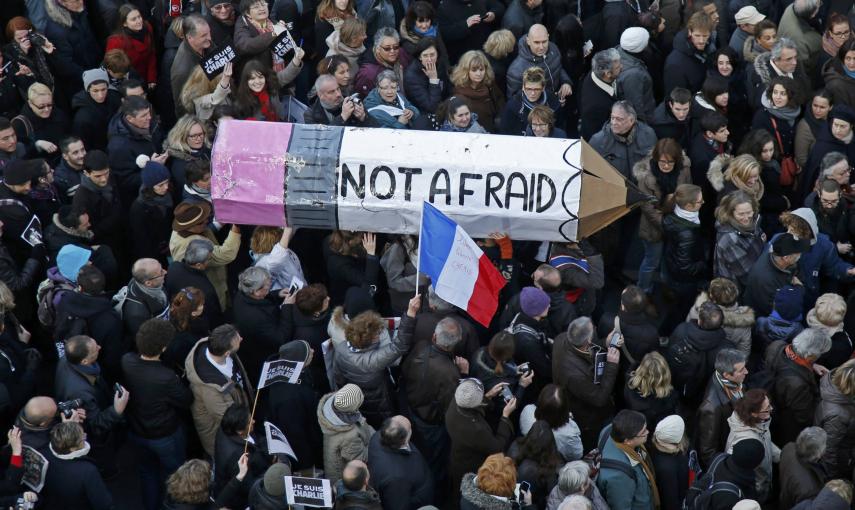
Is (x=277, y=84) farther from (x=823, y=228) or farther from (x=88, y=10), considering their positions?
(x=823, y=228)

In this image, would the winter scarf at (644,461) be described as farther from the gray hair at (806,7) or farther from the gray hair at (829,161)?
the gray hair at (806,7)

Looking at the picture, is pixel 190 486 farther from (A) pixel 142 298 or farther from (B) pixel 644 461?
(B) pixel 644 461

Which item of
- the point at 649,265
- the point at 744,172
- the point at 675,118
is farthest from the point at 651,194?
the point at 675,118

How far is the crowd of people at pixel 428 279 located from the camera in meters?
8.69

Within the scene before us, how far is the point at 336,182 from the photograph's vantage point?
1054 centimetres

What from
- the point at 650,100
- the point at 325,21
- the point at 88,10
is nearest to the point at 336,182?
the point at 325,21

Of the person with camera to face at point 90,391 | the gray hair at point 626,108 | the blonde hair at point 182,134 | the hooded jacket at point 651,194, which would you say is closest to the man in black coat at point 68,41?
the blonde hair at point 182,134

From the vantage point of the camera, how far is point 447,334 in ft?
30.1

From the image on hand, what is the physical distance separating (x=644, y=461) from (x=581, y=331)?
1077 mm

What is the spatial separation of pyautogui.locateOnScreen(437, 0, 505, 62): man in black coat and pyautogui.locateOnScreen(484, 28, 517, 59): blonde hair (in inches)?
29.0

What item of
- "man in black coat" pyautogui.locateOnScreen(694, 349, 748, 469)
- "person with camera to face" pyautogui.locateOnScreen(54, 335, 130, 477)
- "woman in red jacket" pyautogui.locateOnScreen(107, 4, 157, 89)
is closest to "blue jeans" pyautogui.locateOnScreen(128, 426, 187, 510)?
"person with camera to face" pyautogui.locateOnScreen(54, 335, 130, 477)

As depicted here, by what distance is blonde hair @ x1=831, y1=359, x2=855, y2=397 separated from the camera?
9.00m

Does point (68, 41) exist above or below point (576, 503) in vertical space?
above

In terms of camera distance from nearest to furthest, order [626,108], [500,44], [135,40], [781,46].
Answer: [626,108] → [781,46] → [500,44] → [135,40]
